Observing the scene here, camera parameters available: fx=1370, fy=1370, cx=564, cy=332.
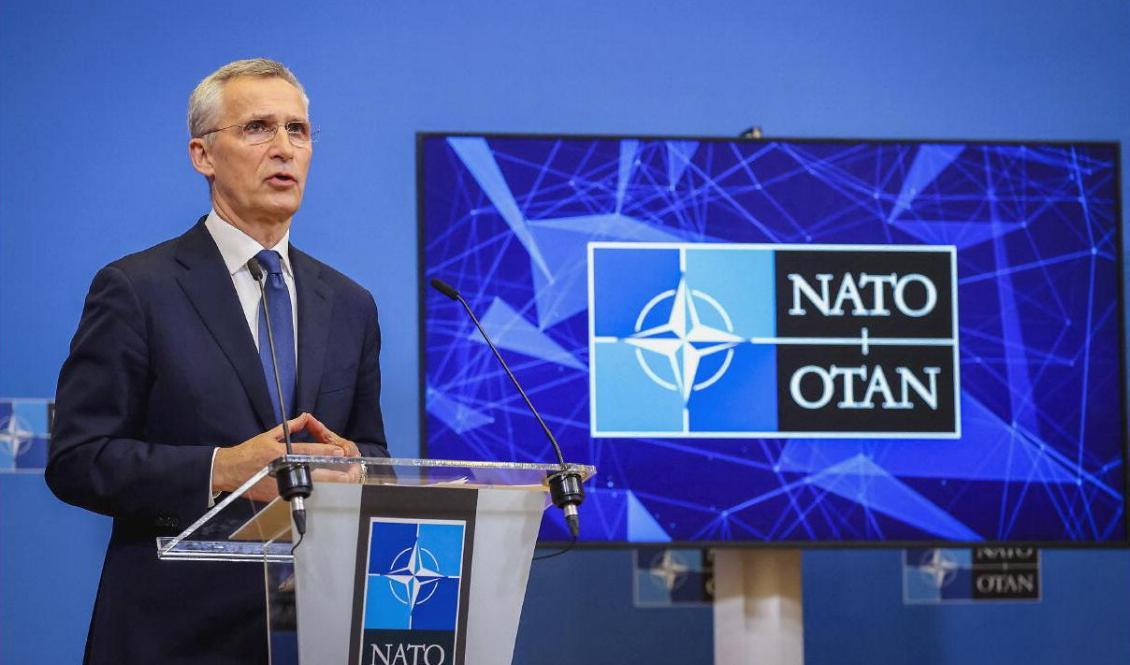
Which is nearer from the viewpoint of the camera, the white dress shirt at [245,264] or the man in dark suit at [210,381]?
the man in dark suit at [210,381]

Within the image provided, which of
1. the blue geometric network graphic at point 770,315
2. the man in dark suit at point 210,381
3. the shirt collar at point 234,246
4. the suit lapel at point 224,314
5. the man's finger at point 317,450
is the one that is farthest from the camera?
the blue geometric network graphic at point 770,315

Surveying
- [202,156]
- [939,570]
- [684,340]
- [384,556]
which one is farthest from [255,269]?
[939,570]

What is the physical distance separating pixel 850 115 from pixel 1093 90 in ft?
2.27

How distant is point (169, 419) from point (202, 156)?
0.45 metres

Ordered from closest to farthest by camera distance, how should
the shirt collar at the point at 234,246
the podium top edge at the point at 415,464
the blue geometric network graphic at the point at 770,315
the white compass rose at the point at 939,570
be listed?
the podium top edge at the point at 415,464
the shirt collar at the point at 234,246
the blue geometric network graphic at the point at 770,315
the white compass rose at the point at 939,570

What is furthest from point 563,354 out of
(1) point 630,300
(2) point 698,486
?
(2) point 698,486

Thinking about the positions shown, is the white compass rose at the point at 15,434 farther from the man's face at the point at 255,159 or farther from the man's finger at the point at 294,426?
the man's finger at the point at 294,426

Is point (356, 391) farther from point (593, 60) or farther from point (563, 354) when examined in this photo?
point (593, 60)

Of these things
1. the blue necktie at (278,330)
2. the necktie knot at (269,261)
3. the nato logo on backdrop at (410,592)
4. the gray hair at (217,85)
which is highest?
the gray hair at (217,85)

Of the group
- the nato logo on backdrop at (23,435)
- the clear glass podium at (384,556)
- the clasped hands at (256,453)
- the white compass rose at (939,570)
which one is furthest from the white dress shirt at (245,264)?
the white compass rose at (939,570)

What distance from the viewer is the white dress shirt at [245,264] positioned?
81.6 inches

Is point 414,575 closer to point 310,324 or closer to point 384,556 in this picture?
point 384,556

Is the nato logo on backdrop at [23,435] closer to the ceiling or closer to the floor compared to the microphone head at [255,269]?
closer to the floor

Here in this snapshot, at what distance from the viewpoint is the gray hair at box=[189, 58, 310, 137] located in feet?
7.09
